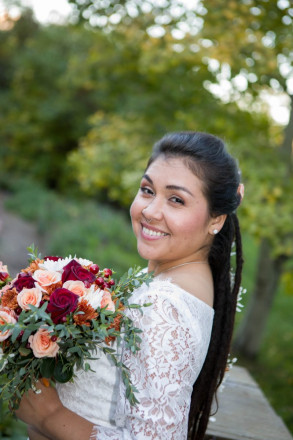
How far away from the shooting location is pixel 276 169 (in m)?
6.29

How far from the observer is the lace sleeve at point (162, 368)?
176 centimetres

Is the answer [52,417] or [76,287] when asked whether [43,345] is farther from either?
[52,417]

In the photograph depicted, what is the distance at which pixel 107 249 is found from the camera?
A: 1115 cm

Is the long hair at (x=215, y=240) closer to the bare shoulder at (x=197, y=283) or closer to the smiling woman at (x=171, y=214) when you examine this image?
the smiling woman at (x=171, y=214)

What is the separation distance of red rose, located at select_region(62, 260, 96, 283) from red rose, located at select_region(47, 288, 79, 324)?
0.12 m

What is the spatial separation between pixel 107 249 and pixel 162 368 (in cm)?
943

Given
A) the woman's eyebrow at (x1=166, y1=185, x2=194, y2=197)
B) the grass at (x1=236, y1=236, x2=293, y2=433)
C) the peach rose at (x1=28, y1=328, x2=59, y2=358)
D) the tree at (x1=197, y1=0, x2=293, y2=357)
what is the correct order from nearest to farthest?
the peach rose at (x1=28, y1=328, x2=59, y2=358) → the woman's eyebrow at (x1=166, y1=185, x2=194, y2=197) → the tree at (x1=197, y1=0, x2=293, y2=357) → the grass at (x1=236, y1=236, x2=293, y2=433)

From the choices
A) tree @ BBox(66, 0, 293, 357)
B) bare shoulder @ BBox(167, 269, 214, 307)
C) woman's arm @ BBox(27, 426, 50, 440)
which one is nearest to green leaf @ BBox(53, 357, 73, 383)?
woman's arm @ BBox(27, 426, 50, 440)

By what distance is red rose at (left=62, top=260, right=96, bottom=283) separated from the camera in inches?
71.2

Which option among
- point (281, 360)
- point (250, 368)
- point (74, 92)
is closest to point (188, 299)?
point (250, 368)

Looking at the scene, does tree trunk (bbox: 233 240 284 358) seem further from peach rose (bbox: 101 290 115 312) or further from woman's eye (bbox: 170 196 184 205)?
peach rose (bbox: 101 290 115 312)

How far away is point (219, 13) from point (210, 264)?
4.30 metres

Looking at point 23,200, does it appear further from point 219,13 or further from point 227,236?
point 227,236

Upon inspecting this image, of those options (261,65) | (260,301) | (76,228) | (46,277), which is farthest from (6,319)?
(76,228)
